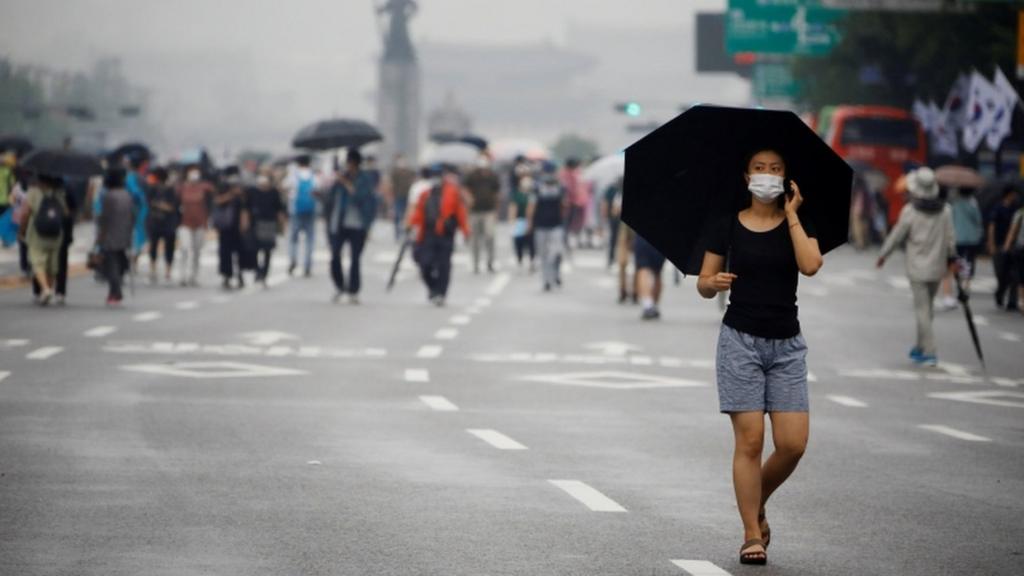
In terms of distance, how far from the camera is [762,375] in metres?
8.79

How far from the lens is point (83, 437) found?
12.4 meters

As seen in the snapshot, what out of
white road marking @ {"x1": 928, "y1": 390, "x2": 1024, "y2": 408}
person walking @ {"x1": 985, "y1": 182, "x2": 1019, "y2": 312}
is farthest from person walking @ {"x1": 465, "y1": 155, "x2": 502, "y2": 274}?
white road marking @ {"x1": 928, "y1": 390, "x2": 1024, "y2": 408}

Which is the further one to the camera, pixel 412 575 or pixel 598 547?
pixel 598 547

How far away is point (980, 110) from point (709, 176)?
3007 centimetres

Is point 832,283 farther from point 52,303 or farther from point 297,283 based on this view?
point 52,303

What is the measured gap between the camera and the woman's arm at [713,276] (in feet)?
28.7

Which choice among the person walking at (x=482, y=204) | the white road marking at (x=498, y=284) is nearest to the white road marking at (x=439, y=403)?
the white road marking at (x=498, y=284)

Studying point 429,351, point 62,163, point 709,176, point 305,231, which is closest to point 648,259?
point 429,351

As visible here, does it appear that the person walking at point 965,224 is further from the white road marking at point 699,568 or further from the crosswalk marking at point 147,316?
the white road marking at point 699,568

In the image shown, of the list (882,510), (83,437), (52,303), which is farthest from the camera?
(52,303)

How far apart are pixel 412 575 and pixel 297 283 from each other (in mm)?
24587

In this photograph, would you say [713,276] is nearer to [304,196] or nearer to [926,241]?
[926,241]

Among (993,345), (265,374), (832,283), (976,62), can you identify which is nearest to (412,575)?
(265,374)

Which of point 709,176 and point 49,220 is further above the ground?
point 709,176
